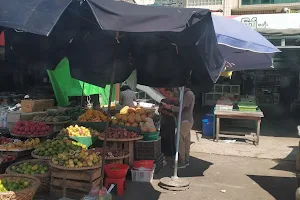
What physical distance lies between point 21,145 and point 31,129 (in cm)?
59

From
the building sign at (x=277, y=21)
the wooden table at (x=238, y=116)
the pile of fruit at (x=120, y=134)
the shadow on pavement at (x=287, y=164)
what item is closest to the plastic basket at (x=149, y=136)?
the pile of fruit at (x=120, y=134)

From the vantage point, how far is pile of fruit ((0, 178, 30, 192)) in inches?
159

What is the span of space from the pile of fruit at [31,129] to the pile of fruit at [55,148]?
2.89 feet

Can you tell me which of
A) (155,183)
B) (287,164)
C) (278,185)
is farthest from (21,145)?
(287,164)

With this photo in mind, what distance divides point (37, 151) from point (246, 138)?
7094 mm

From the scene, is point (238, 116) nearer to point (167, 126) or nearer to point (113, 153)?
point (167, 126)

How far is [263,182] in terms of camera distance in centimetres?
657

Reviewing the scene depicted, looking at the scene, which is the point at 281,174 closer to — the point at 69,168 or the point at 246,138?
the point at 246,138

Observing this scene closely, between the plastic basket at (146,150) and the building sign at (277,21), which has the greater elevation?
the building sign at (277,21)

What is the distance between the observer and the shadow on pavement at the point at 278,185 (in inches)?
228

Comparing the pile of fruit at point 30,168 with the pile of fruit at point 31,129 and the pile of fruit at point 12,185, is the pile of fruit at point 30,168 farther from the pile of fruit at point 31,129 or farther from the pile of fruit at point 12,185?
the pile of fruit at point 31,129

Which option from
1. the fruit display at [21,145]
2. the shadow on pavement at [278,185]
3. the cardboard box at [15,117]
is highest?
the cardboard box at [15,117]

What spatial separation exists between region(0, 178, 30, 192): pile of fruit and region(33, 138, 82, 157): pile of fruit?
1.38 meters

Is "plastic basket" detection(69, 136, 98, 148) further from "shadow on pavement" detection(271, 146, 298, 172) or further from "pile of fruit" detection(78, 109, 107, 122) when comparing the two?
"shadow on pavement" detection(271, 146, 298, 172)
